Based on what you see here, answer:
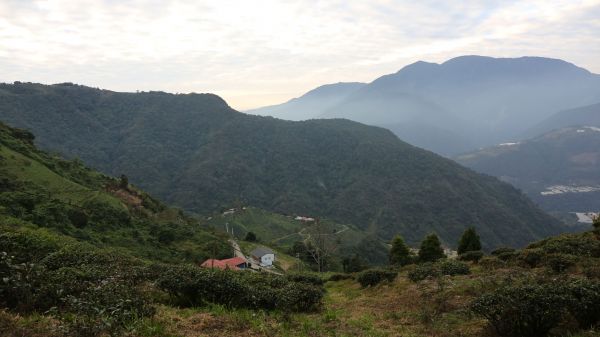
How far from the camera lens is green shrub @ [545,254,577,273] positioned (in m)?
12.7

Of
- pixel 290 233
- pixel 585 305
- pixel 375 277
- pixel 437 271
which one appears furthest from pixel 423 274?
pixel 290 233

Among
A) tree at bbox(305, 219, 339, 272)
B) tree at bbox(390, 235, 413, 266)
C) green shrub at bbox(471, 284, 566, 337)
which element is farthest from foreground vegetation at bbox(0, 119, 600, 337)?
tree at bbox(305, 219, 339, 272)

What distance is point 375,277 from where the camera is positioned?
16.8 metres

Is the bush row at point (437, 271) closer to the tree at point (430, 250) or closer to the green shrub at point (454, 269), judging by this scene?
the green shrub at point (454, 269)

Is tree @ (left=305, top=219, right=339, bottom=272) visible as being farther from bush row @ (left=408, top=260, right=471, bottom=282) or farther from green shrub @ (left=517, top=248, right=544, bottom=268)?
green shrub @ (left=517, top=248, right=544, bottom=268)

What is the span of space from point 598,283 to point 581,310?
908 mm

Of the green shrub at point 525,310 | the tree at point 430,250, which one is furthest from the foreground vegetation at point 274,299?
the tree at point 430,250

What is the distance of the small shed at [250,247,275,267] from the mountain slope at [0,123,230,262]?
33.1 ft

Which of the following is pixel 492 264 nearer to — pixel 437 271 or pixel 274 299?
pixel 437 271

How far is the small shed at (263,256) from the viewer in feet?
175

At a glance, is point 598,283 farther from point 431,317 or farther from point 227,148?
point 227,148

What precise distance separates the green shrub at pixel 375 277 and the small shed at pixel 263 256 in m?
36.1

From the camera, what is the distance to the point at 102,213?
102ft

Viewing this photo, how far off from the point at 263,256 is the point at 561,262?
45.0 metres
